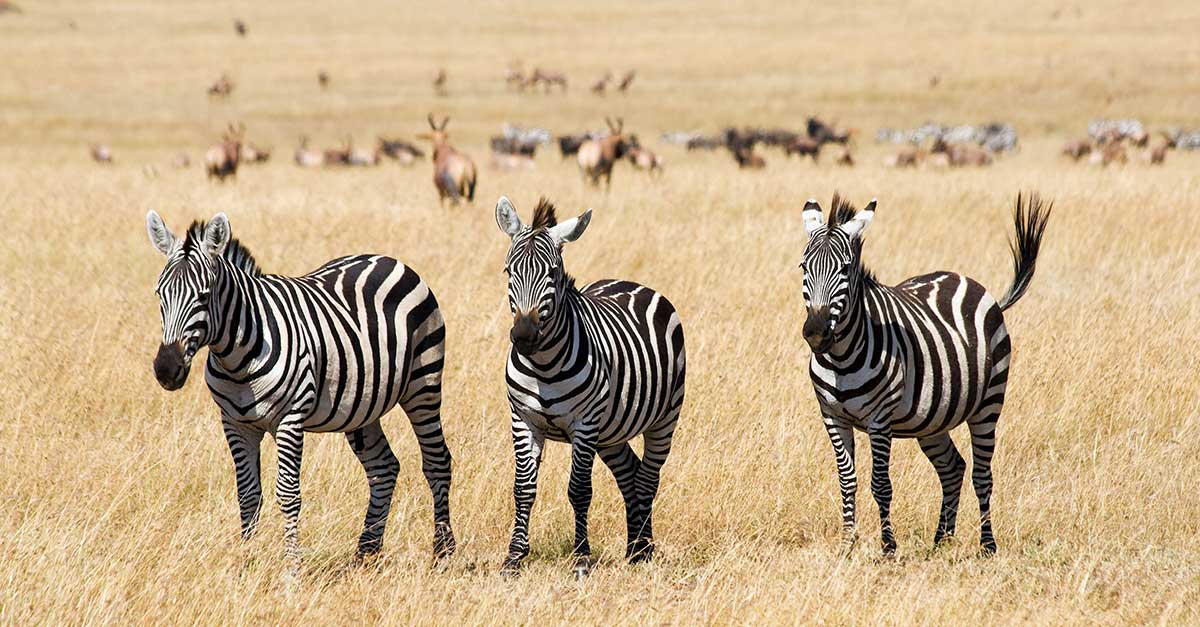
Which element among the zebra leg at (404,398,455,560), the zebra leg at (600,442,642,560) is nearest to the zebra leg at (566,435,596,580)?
the zebra leg at (600,442,642,560)

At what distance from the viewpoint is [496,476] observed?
685cm

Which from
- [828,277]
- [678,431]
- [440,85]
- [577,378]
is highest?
[440,85]

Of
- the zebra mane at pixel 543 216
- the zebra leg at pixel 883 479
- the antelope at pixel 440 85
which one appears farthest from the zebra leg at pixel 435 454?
the antelope at pixel 440 85

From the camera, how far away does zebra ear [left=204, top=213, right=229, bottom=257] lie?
16.6 ft

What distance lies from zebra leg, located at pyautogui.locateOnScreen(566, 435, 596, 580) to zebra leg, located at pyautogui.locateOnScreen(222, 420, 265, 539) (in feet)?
4.55

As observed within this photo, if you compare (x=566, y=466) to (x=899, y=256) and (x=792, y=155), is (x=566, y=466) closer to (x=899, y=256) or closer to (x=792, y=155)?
(x=899, y=256)

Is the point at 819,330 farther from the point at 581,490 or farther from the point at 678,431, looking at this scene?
the point at 678,431

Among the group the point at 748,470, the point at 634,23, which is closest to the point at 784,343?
the point at 748,470

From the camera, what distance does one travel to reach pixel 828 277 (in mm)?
5309

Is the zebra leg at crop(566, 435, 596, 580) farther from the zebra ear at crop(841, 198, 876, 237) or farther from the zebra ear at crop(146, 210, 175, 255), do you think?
the zebra ear at crop(146, 210, 175, 255)

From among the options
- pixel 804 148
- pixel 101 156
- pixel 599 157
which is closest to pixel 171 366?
pixel 599 157

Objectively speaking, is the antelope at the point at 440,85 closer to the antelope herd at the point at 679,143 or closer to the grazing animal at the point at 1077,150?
the antelope herd at the point at 679,143

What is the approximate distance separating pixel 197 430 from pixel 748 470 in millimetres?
3296

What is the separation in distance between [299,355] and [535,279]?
42.4 inches
